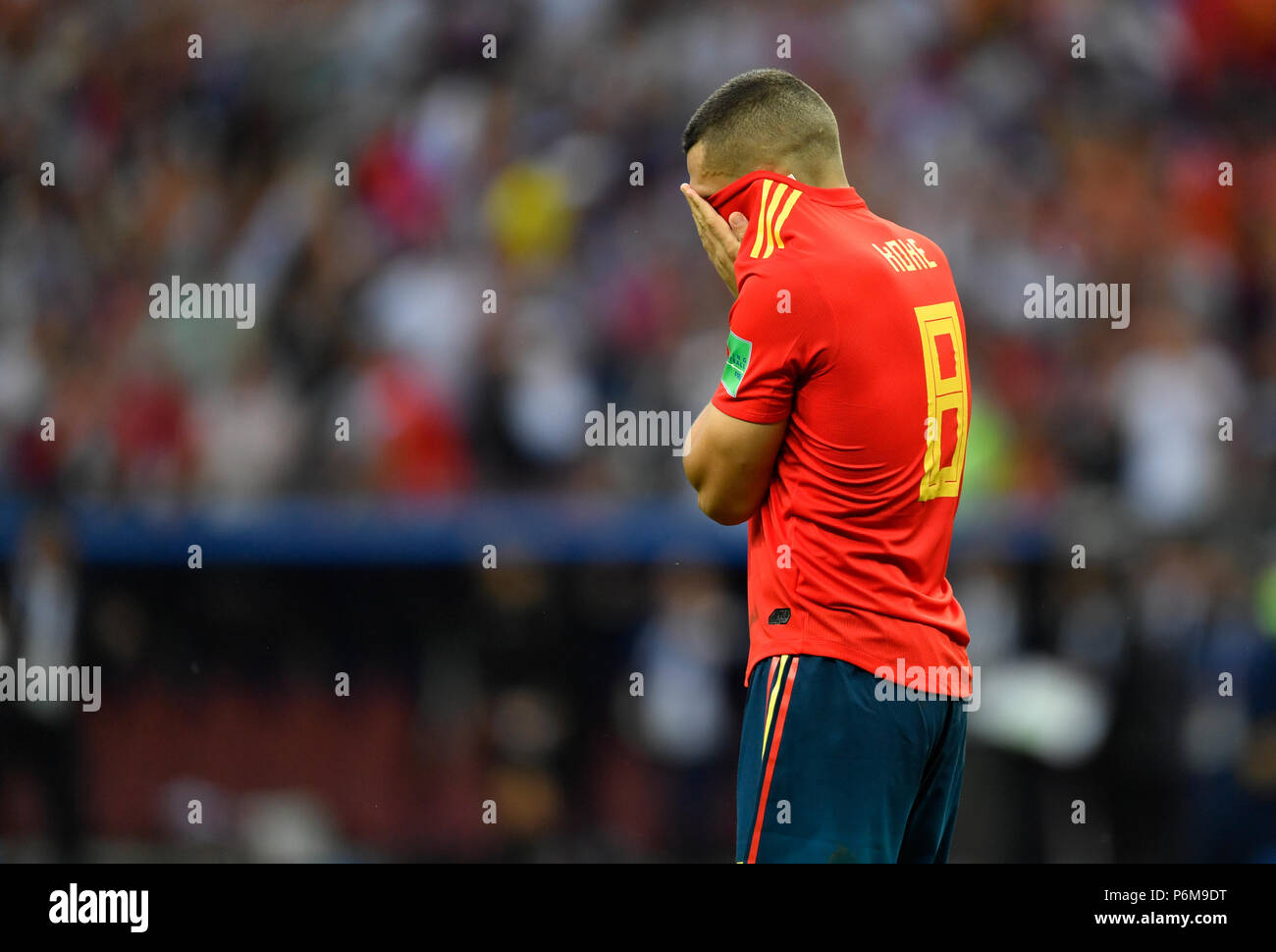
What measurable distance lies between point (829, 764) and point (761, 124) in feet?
4.12

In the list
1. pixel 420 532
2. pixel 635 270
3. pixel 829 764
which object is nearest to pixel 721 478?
pixel 829 764

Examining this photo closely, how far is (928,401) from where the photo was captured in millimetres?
3088

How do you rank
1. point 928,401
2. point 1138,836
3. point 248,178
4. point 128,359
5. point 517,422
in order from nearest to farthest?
point 928,401, point 1138,836, point 517,422, point 128,359, point 248,178

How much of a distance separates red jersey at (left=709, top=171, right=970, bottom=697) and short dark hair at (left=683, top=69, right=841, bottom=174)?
143mm

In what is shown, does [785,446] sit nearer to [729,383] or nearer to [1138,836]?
[729,383]

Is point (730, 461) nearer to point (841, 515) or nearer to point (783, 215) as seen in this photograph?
point (841, 515)

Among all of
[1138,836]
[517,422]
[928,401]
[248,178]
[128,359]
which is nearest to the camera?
[928,401]

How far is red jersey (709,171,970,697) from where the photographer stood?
302 cm

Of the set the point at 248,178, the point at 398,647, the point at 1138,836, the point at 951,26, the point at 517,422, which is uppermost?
the point at 951,26

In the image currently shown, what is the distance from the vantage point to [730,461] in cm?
308

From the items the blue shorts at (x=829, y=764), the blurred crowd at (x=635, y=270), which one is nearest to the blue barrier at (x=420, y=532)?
the blurred crowd at (x=635, y=270)

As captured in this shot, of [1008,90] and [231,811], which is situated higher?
[1008,90]

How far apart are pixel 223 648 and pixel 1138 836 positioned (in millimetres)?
3934

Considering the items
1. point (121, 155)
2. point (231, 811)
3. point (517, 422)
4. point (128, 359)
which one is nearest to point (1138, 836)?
point (517, 422)
